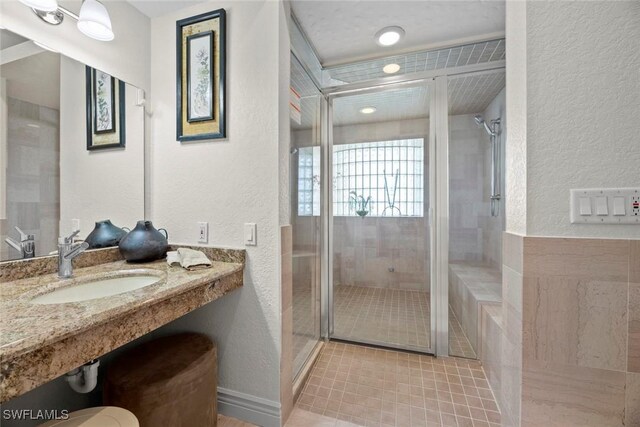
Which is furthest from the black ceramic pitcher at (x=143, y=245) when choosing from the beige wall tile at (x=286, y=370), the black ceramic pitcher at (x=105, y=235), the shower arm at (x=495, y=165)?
the shower arm at (x=495, y=165)

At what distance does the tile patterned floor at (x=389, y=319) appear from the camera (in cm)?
209

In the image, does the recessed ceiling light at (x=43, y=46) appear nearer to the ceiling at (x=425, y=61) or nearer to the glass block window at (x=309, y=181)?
the glass block window at (x=309, y=181)

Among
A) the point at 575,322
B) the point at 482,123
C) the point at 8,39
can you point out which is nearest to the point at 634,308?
the point at 575,322

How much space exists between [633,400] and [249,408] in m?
1.65

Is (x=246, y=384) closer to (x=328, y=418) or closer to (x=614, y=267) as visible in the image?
(x=328, y=418)

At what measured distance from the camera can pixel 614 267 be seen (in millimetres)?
914

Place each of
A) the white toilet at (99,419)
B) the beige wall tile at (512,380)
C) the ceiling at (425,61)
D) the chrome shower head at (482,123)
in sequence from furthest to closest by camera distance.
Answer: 1. the chrome shower head at (482,123)
2. the ceiling at (425,61)
3. the beige wall tile at (512,380)
4. the white toilet at (99,419)

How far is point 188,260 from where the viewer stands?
4.14 feet

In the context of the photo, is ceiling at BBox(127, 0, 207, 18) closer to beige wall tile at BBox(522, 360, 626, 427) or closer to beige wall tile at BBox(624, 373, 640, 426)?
beige wall tile at BBox(522, 360, 626, 427)

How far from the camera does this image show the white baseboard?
1356mm

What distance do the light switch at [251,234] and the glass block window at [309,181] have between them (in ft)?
1.68

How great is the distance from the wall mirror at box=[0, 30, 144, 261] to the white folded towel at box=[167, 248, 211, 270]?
0.48 m

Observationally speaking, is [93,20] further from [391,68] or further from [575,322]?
[575,322]

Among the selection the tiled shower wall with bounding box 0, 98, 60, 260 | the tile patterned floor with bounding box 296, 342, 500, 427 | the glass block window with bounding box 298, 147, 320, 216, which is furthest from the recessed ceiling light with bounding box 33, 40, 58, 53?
the tile patterned floor with bounding box 296, 342, 500, 427
